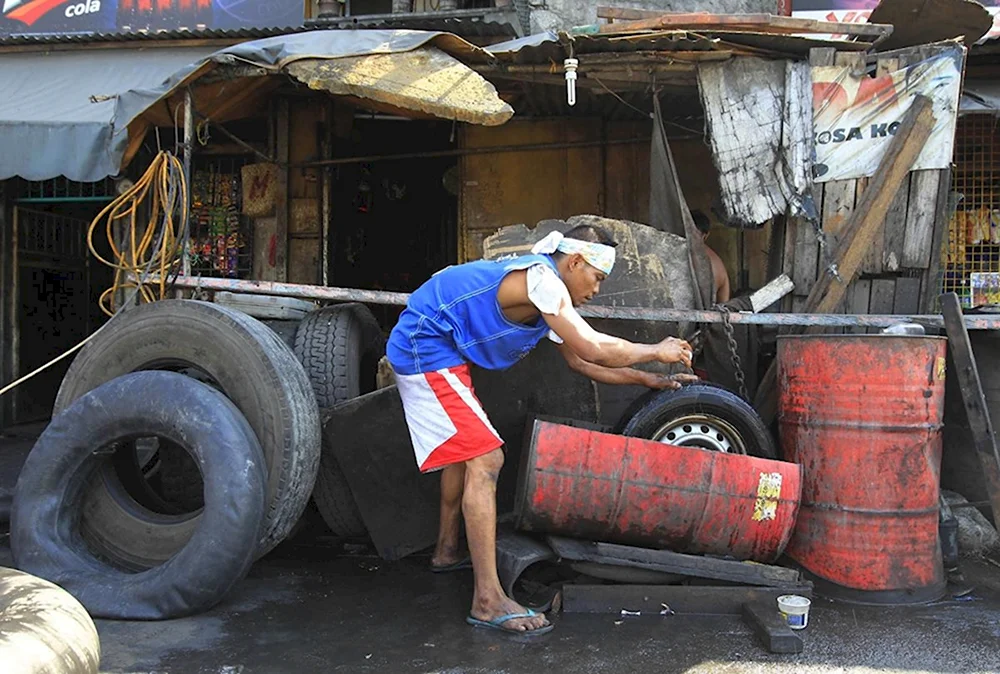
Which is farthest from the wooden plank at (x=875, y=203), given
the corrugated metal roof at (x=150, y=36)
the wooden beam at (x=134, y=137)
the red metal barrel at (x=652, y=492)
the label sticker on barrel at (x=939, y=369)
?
the corrugated metal roof at (x=150, y=36)

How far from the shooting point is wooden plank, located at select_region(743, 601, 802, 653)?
3428 millimetres

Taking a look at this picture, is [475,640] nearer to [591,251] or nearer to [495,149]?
[591,251]

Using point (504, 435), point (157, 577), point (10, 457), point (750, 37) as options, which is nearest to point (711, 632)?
point (504, 435)

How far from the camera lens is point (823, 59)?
5.40 m

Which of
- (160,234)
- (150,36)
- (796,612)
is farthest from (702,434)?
(150,36)

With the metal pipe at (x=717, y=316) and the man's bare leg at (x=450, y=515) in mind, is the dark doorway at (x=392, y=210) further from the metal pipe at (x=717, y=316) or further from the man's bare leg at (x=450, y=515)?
the man's bare leg at (x=450, y=515)

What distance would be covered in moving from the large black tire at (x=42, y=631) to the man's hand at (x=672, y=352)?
2480mm

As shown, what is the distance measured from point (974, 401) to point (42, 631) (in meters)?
4.39

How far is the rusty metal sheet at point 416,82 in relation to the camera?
203 inches

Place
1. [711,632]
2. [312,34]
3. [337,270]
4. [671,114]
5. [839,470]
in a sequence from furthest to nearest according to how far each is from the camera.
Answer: [337,270] < [671,114] < [312,34] < [839,470] < [711,632]

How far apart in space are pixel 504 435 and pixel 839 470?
6.01ft

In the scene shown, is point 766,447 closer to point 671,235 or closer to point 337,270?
point 671,235

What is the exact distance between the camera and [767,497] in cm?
407

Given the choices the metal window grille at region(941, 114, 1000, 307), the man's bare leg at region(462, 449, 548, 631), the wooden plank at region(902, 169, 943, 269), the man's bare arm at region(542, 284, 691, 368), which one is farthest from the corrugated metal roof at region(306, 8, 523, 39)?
the man's bare leg at region(462, 449, 548, 631)
